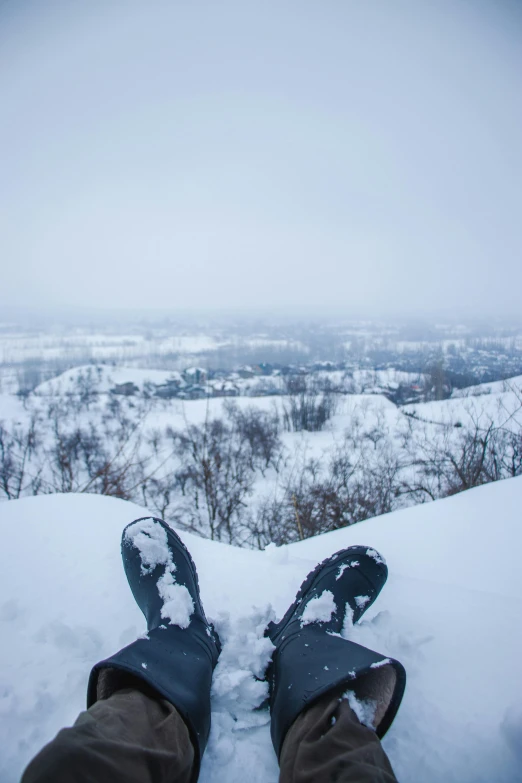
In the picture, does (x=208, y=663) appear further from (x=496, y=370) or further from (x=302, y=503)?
(x=496, y=370)

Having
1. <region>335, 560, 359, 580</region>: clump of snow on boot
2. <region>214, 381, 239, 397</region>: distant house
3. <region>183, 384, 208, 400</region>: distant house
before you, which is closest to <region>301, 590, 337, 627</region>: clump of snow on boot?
<region>335, 560, 359, 580</region>: clump of snow on boot

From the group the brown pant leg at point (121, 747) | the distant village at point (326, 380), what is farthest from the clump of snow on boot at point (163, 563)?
the distant village at point (326, 380)

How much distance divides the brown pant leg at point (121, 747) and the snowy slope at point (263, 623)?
0.20 m

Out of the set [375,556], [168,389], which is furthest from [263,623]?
[168,389]

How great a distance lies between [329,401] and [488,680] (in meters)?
16.5

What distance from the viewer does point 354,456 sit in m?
10.2

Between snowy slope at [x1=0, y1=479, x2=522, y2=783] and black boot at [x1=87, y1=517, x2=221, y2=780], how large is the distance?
0.11m

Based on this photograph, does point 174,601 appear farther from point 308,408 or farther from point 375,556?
point 308,408

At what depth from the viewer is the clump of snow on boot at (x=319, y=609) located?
129 cm

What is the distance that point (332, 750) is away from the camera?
774 mm

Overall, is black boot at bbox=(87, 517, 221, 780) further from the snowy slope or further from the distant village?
the distant village

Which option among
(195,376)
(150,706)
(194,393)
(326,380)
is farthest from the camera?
(195,376)

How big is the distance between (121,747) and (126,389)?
79.9 feet

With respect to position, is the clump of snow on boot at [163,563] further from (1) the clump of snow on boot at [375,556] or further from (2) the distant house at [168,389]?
(2) the distant house at [168,389]
